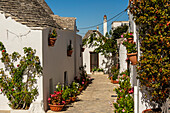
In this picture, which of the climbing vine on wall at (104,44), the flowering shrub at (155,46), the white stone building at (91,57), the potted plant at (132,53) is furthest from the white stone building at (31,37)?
the white stone building at (91,57)

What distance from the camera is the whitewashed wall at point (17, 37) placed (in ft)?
30.9

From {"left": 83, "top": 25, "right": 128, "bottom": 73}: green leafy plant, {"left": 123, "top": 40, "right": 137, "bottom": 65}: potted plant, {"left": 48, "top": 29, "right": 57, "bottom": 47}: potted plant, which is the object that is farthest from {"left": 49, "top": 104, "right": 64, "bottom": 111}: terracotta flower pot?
{"left": 83, "top": 25, "right": 128, "bottom": 73}: green leafy plant

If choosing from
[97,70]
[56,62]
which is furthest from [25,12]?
[97,70]

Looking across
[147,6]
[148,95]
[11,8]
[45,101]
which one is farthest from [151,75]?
[11,8]

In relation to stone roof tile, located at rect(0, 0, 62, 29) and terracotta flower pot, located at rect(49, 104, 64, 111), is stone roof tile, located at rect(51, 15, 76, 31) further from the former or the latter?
terracotta flower pot, located at rect(49, 104, 64, 111)

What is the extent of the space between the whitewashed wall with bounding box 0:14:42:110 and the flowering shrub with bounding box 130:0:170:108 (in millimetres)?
4658

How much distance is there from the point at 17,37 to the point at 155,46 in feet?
19.6

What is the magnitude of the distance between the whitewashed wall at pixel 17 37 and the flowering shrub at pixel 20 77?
214mm

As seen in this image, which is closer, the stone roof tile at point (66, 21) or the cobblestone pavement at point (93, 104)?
the cobblestone pavement at point (93, 104)

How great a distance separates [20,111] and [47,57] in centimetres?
268

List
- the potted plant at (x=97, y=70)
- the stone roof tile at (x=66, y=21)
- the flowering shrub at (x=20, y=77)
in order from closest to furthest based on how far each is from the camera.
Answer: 1. the flowering shrub at (x=20, y=77)
2. the stone roof tile at (x=66, y=21)
3. the potted plant at (x=97, y=70)

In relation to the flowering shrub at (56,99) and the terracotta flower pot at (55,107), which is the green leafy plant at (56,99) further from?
the terracotta flower pot at (55,107)

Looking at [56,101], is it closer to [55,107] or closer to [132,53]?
[55,107]

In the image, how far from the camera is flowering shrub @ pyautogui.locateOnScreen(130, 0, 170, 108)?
6062mm
